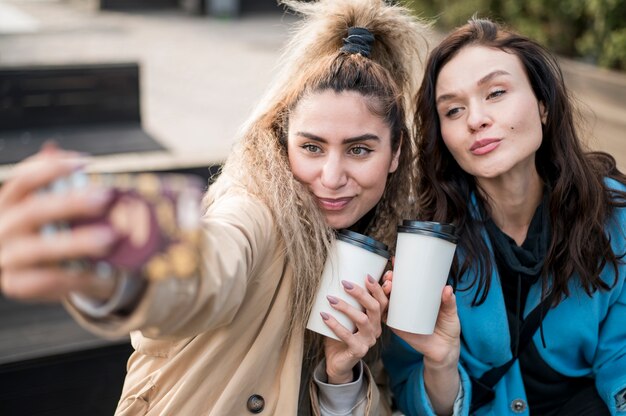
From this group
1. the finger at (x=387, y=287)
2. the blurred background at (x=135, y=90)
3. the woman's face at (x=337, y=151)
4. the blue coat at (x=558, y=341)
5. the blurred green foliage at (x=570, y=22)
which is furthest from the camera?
the blurred green foliage at (x=570, y=22)

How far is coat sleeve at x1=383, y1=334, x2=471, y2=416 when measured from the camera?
254cm

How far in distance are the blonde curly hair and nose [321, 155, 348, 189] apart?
0.25ft

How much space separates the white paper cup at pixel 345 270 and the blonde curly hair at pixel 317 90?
10cm

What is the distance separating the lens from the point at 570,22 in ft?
28.2

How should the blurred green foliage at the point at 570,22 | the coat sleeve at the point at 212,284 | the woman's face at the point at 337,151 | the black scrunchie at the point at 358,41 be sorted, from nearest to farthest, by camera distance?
1. the coat sleeve at the point at 212,284
2. the woman's face at the point at 337,151
3. the black scrunchie at the point at 358,41
4. the blurred green foliage at the point at 570,22

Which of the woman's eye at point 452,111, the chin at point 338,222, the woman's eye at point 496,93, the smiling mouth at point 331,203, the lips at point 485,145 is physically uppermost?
the woman's eye at point 496,93

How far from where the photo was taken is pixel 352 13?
2.55 meters

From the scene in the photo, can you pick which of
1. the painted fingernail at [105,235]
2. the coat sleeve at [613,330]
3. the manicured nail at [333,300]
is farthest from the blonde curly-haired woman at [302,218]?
the coat sleeve at [613,330]

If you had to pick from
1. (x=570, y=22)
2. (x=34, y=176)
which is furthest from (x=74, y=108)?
(x=570, y=22)

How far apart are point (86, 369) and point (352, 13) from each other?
1.71m

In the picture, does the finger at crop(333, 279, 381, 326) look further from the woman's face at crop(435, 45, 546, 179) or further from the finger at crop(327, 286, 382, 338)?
the woman's face at crop(435, 45, 546, 179)

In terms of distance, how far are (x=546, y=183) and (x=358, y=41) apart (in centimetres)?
88

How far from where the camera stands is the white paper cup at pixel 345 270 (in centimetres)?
211

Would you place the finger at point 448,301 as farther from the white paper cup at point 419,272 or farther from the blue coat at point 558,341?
the blue coat at point 558,341
